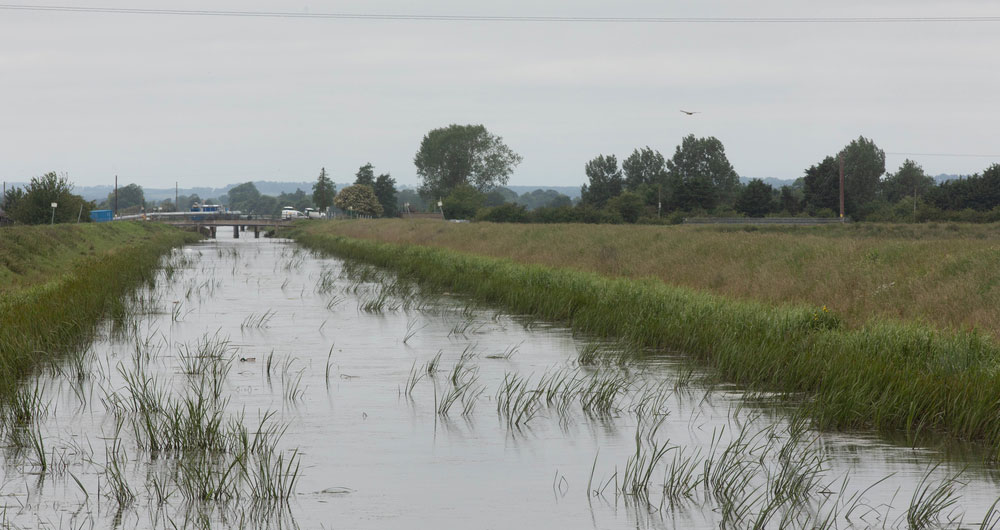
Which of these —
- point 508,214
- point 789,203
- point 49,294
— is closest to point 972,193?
point 789,203

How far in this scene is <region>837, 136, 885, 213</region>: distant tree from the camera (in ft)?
396

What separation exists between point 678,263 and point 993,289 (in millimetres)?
12803

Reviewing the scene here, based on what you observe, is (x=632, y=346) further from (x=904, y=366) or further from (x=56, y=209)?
(x=56, y=209)

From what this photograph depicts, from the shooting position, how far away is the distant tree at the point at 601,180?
152 m

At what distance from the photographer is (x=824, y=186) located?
105625mm

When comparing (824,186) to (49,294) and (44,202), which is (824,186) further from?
(49,294)

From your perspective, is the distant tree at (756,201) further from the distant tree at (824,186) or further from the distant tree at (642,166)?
the distant tree at (642,166)

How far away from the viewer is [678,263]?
29.7 meters

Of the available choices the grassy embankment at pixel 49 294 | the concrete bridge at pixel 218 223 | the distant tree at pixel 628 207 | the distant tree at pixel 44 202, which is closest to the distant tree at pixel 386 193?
the concrete bridge at pixel 218 223

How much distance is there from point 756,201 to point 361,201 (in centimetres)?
7996

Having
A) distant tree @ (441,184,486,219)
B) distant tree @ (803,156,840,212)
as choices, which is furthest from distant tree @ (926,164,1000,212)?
distant tree @ (441,184,486,219)

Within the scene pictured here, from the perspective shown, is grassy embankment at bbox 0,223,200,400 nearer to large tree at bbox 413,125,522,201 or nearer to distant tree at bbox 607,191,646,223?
distant tree at bbox 607,191,646,223

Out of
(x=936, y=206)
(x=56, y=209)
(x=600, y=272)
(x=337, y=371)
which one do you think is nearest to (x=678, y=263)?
(x=600, y=272)

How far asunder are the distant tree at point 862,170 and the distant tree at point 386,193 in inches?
3225
